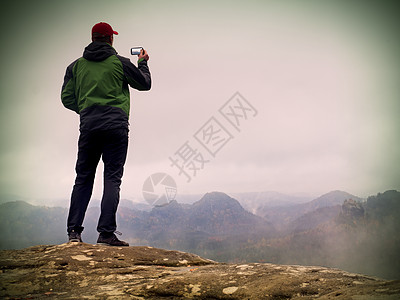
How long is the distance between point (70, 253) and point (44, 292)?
103 cm

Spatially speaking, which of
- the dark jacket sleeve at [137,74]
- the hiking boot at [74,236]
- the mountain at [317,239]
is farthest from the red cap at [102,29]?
the mountain at [317,239]

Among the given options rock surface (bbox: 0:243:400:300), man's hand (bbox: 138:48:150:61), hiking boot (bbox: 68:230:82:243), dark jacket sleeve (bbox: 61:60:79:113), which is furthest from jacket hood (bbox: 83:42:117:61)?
rock surface (bbox: 0:243:400:300)

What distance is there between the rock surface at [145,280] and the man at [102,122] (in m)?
0.62

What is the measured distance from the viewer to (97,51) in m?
4.55

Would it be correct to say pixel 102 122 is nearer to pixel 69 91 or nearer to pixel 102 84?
pixel 102 84

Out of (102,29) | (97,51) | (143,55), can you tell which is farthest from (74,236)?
(102,29)

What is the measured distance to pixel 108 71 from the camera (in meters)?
4.48

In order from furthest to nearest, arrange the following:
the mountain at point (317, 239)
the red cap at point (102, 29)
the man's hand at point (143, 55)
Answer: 1. the mountain at point (317, 239)
2. the man's hand at point (143, 55)
3. the red cap at point (102, 29)

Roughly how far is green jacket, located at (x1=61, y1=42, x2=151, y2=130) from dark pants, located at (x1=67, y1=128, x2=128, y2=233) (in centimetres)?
22

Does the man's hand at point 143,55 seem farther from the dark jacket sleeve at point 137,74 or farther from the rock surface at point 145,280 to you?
the rock surface at point 145,280

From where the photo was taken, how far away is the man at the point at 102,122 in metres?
4.41

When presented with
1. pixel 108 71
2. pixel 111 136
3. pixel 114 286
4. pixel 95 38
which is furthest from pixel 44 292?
pixel 95 38

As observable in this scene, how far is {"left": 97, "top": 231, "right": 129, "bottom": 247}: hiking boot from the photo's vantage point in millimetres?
4477

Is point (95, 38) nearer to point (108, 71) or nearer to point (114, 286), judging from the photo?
point (108, 71)
